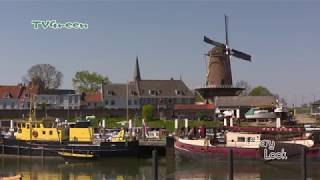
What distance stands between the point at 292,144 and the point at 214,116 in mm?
42739

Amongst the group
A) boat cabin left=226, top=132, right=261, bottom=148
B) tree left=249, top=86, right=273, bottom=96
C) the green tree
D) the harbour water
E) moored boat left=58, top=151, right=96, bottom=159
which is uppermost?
tree left=249, top=86, right=273, bottom=96

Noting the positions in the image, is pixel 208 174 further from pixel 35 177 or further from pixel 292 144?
pixel 35 177

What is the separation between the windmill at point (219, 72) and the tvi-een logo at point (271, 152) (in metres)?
52.8

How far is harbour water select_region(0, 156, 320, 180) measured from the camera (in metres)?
35.3

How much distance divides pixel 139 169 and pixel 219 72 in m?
56.3

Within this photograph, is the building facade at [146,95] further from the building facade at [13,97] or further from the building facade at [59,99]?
the building facade at [13,97]

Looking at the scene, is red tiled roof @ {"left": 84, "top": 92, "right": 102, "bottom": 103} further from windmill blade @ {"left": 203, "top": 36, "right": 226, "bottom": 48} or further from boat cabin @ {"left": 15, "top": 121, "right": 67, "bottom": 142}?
boat cabin @ {"left": 15, "top": 121, "right": 67, "bottom": 142}

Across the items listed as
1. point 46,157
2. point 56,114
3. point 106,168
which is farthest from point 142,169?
point 56,114

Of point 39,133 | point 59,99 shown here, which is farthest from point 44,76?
point 39,133

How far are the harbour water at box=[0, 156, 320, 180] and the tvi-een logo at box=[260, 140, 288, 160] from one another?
502 millimetres

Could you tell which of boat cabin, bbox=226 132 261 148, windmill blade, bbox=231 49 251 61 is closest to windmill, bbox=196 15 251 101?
windmill blade, bbox=231 49 251 61

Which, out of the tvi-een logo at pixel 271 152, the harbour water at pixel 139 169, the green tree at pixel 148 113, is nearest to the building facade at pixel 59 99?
the green tree at pixel 148 113

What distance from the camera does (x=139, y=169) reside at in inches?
1553

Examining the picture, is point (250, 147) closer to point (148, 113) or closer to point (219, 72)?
point (148, 113)
